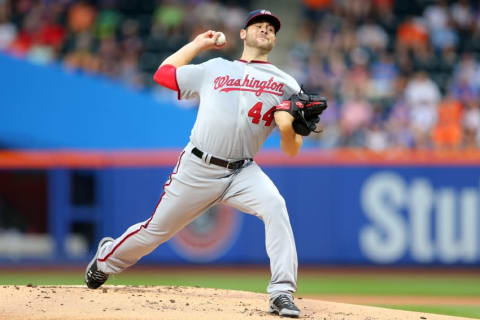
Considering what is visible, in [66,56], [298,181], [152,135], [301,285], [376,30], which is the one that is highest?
[376,30]

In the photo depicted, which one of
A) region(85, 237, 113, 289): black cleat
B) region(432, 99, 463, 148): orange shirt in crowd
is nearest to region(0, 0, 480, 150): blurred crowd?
region(432, 99, 463, 148): orange shirt in crowd

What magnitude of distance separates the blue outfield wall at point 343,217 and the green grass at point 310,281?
0.85 feet

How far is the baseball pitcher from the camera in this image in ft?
18.7

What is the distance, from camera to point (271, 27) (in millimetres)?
5891

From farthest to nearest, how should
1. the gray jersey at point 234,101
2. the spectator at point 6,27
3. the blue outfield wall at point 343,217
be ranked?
the spectator at point 6,27 → the blue outfield wall at point 343,217 → the gray jersey at point 234,101

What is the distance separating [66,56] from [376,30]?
4848 mm

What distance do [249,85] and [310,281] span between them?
16.7ft

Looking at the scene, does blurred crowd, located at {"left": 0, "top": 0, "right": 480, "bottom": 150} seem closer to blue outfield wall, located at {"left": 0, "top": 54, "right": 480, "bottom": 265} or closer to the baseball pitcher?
blue outfield wall, located at {"left": 0, "top": 54, "right": 480, "bottom": 265}

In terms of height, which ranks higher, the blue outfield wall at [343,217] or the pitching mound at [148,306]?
the blue outfield wall at [343,217]

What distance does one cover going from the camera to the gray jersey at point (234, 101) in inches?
227

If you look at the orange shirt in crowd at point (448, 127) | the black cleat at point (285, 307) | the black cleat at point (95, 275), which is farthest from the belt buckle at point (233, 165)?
the orange shirt in crowd at point (448, 127)

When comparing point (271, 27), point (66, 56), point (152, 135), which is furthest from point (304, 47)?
point (271, 27)

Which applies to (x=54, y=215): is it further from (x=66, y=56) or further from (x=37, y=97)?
(x=66, y=56)

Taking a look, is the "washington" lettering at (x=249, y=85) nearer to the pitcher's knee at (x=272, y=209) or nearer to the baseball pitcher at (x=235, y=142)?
the baseball pitcher at (x=235, y=142)
